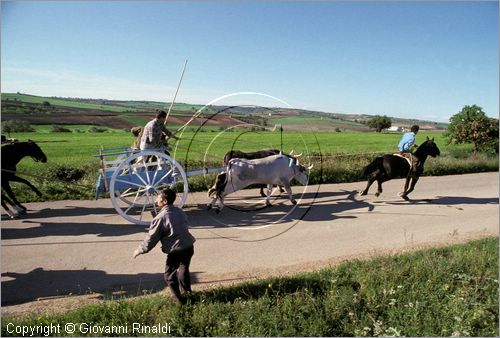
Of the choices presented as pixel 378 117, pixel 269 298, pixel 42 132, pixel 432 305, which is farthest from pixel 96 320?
pixel 378 117

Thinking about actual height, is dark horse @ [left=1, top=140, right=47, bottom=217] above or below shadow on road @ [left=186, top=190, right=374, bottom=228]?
above

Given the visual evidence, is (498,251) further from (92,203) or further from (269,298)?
(92,203)

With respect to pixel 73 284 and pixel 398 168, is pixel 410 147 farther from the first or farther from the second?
pixel 73 284

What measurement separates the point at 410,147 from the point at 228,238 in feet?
23.2

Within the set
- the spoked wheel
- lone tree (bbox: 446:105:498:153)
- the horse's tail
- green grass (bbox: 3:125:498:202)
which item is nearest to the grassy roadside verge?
green grass (bbox: 3:125:498:202)

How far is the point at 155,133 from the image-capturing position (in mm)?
8109

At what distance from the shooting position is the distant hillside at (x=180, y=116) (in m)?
7.00

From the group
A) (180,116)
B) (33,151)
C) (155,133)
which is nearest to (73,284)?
(155,133)

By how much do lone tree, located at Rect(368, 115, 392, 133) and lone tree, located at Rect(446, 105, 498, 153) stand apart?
15223 millimetres

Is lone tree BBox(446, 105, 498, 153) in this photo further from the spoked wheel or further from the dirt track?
the spoked wheel

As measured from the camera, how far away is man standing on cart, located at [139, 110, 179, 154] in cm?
805

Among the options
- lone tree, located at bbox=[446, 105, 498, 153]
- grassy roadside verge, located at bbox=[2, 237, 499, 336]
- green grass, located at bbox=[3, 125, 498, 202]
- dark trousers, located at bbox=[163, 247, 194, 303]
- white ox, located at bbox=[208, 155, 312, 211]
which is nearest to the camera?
grassy roadside verge, located at bbox=[2, 237, 499, 336]

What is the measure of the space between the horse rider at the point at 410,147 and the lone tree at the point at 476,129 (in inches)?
509

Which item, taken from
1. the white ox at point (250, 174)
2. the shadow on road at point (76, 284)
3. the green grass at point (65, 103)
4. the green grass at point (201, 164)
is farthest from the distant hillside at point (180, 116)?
Result: the shadow on road at point (76, 284)
